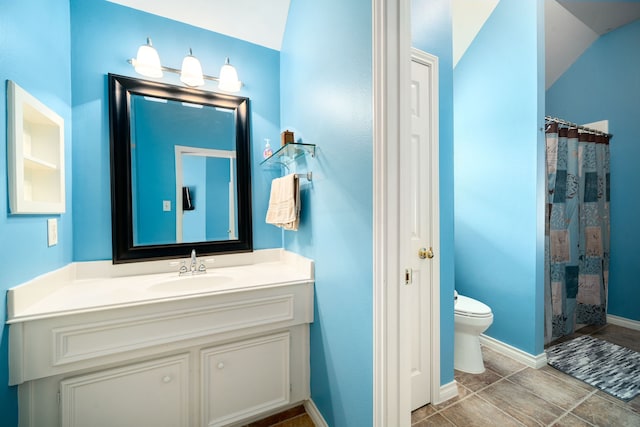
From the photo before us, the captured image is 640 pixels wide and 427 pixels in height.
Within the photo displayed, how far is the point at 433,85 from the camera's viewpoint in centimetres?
148

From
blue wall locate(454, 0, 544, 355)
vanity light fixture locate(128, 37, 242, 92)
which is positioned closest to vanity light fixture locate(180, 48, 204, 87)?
vanity light fixture locate(128, 37, 242, 92)

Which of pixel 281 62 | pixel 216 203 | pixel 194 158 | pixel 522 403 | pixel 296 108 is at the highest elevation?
pixel 281 62

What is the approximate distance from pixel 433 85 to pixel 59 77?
199 cm

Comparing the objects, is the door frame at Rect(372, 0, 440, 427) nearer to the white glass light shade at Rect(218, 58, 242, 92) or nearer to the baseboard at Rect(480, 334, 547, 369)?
the white glass light shade at Rect(218, 58, 242, 92)

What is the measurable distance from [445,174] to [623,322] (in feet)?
8.89

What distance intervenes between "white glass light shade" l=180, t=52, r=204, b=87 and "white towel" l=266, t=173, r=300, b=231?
798mm

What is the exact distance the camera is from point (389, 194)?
0.90m

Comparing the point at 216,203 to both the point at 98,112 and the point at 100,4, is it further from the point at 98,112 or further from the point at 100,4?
the point at 100,4

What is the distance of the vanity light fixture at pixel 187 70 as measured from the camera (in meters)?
1.45

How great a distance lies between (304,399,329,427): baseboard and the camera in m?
1.33

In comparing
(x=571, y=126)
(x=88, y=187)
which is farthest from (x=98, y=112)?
(x=571, y=126)

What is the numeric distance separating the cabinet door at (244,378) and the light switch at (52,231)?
0.88 m

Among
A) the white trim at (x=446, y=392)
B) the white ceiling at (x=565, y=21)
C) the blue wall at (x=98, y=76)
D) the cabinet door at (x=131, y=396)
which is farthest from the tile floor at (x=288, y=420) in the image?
the white ceiling at (x=565, y=21)

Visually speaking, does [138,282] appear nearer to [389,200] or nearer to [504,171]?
[389,200]
